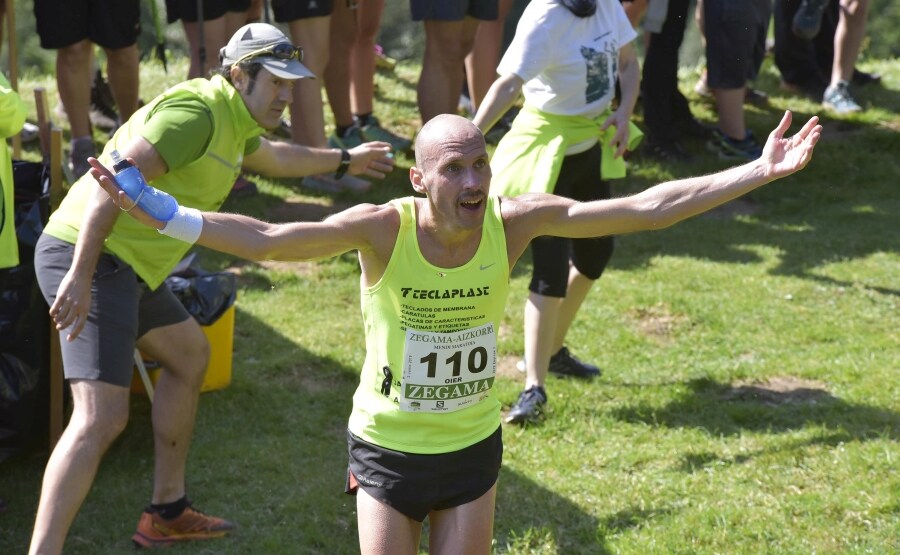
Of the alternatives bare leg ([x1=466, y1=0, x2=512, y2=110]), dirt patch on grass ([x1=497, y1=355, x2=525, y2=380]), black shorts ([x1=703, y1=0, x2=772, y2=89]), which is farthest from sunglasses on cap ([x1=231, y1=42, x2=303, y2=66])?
black shorts ([x1=703, y1=0, x2=772, y2=89])

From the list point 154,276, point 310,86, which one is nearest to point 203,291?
point 154,276

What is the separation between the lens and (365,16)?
9.38 metres

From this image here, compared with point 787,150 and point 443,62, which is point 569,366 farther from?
point 787,150

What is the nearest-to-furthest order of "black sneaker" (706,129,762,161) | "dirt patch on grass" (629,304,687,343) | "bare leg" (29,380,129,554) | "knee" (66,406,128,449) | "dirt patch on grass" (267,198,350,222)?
"bare leg" (29,380,129,554), "knee" (66,406,128,449), "dirt patch on grass" (629,304,687,343), "dirt patch on grass" (267,198,350,222), "black sneaker" (706,129,762,161)

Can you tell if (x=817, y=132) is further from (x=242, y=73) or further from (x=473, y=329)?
(x=242, y=73)

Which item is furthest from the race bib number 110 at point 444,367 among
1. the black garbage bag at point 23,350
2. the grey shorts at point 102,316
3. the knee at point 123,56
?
the knee at point 123,56

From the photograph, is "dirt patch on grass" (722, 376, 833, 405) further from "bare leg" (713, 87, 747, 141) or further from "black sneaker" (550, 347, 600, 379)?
"bare leg" (713, 87, 747, 141)

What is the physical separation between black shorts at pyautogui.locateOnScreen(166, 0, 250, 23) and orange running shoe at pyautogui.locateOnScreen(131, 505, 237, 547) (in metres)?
4.27

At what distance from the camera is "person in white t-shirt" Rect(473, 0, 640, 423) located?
5.84 meters

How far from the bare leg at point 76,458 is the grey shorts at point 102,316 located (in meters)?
0.06

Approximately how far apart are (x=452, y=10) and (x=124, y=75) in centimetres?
219

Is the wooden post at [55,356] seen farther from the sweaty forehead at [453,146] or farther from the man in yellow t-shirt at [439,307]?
the sweaty forehead at [453,146]

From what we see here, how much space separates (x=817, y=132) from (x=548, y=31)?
7.64 feet

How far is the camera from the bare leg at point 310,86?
27.0ft
